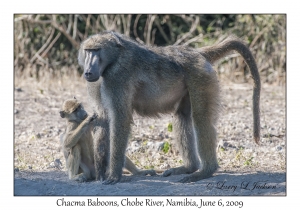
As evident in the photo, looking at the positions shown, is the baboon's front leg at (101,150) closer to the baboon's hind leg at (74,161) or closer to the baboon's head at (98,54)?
the baboon's hind leg at (74,161)

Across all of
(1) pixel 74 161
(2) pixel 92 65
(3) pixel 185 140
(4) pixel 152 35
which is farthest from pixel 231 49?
(4) pixel 152 35

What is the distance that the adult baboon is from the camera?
514 cm

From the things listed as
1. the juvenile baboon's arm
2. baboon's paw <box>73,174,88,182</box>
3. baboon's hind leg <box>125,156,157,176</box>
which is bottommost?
baboon's paw <box>73,174,88,182</box>

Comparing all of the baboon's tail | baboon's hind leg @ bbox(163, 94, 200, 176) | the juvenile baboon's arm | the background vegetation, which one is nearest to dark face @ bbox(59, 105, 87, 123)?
the juvenile baboon's arm

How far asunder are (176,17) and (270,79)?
105 inches

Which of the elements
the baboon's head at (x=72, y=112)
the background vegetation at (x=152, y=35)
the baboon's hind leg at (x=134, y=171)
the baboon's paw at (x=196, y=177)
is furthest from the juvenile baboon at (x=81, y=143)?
the background vegetation at (x=152, y=35)

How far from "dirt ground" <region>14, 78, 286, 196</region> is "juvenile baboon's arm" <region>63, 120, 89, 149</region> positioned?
1.18ft

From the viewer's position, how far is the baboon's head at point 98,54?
497 cm

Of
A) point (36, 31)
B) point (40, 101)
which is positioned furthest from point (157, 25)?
point (40, 101)

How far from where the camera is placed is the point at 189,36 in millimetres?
12500

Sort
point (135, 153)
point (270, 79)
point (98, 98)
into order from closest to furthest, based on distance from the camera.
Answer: point (98, 98), point (135, 153), point (270, 79)

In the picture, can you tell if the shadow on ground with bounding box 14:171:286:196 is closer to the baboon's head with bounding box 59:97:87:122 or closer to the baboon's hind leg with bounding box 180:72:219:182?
the baboon's hind leg with bounding box 180:72:219:182

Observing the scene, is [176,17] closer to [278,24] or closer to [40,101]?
[278,24]

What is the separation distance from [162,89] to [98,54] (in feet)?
2.53
